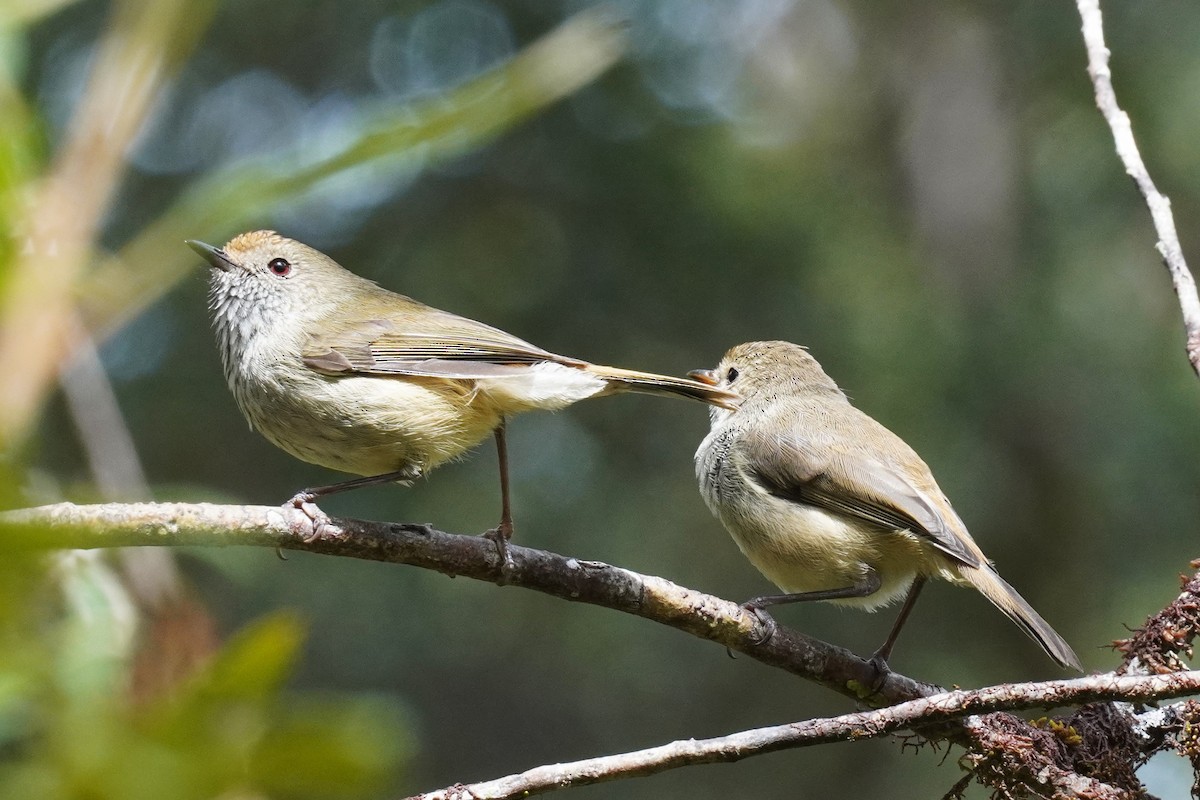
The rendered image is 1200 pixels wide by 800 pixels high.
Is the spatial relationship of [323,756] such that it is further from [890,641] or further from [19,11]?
[890,641]

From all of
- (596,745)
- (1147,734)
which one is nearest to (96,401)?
(1147,734)

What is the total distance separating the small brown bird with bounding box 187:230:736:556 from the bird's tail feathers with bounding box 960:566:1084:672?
44.8 inches

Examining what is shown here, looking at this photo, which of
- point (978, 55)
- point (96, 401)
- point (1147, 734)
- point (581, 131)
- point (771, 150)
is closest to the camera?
point (96, 401)

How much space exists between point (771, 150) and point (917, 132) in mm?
1730

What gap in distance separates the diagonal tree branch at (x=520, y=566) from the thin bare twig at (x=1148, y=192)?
47.8 inches

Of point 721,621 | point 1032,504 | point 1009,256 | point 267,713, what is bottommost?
point 267,713

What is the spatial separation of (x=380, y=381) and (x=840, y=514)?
1645mm

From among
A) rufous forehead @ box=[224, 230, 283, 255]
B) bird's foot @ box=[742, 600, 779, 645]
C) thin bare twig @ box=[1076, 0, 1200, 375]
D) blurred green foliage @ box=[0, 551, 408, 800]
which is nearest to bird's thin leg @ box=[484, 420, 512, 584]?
bird's foot @ box=[742, 600, 779, 645]

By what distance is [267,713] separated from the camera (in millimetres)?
851

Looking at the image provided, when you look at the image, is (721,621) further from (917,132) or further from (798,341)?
(917,132)

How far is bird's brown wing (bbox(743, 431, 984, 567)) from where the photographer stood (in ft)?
12.8

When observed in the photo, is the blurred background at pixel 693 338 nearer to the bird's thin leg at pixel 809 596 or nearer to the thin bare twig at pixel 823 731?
the bird's thin leg at pixel 809 596

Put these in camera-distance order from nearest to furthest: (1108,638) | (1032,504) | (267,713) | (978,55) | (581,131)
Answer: (267,713)
(1108,638)
(1032,504)
(581,131)
(978,55)

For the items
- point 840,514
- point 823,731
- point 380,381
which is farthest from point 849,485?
point 823,731
